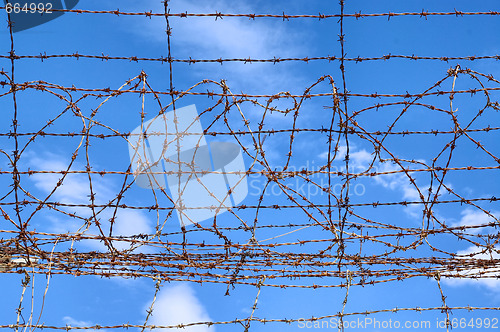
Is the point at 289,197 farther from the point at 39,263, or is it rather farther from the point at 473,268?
the point at 39,263

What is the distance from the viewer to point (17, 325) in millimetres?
5391

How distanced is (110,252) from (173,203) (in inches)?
31.5

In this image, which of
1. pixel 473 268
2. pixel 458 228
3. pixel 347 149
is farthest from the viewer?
pixel 473 268

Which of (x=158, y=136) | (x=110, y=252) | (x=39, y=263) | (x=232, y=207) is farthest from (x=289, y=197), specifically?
(x=39, y=263)

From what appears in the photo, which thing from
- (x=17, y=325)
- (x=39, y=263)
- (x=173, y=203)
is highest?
(x=173, y=203)

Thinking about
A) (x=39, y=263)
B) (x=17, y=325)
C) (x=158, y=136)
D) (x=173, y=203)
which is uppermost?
(x=158, y=136)

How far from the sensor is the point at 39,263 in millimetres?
5703

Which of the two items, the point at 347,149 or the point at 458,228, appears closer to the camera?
the point at 347,149

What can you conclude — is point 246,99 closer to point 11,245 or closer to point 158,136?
point 158,136

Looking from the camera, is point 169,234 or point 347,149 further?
point 169,234

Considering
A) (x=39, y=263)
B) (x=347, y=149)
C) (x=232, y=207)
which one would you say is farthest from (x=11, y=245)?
(x=347, y=149)

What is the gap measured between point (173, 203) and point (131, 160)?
534 millimetres

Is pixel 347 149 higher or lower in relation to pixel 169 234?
higher

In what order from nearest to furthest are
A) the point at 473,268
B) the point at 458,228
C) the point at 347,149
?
the point at 347,149 → the point at 458,228 → the point at 473,268
